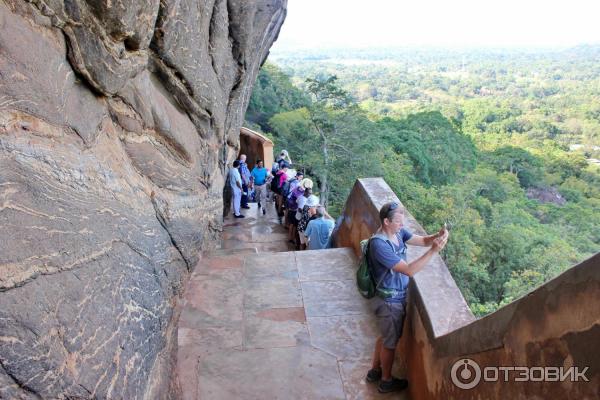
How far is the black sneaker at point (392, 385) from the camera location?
334 cm

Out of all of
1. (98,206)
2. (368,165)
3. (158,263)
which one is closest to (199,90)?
(158,263)

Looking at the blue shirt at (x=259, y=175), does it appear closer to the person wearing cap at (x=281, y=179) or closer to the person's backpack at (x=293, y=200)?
the person wearing cap at (x=281, y=179)

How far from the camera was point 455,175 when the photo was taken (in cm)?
3391

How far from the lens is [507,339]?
218cm

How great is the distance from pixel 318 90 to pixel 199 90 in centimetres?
2137

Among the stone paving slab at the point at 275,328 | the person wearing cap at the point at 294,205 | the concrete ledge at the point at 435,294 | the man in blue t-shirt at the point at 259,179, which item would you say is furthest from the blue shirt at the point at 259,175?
the stone paving slab at the point at 275,328

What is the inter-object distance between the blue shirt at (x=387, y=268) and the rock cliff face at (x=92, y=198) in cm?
128

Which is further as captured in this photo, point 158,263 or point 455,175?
point 455,175

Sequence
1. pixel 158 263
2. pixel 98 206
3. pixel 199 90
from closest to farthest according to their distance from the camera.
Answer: pixel 98 206 < pixel 158 263 < pixel 199 90

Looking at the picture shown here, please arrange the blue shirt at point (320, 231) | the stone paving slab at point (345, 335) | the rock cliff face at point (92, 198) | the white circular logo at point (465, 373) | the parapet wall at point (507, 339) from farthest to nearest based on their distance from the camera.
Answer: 1. the blue shirt at point (320, 231)
2. the stone paving slab at point (345, 335)
3. the white circular logo at point (465, 373)
4. the rock cliff face at point (92, 198)
5. the parapet wall at point (507, 339)

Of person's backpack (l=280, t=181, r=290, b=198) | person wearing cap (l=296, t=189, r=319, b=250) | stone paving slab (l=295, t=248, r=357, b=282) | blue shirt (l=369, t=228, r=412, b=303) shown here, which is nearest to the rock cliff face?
stone paving slab (l=295, t=248, r=357, b=282)

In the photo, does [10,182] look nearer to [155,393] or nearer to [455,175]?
[155,393]

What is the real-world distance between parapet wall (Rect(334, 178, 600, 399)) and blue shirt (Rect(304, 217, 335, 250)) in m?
2.40

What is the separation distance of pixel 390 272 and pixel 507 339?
38.5 inches
